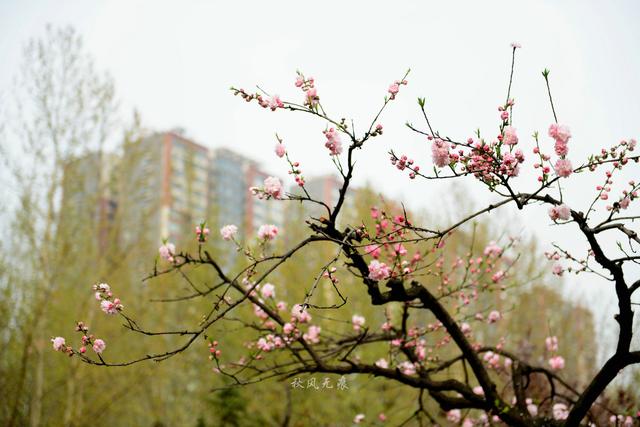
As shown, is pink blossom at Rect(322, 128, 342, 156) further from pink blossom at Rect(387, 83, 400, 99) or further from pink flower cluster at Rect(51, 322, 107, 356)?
pink flower cluster at Rect(51, 322, 107, 356)

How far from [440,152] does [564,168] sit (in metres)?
0.54

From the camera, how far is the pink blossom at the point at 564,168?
9.13ft

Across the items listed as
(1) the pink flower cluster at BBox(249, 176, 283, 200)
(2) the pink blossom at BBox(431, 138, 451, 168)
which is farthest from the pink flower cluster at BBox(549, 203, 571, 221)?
(1) the pink flower cluster at BBox(249, 176, 283, 200)

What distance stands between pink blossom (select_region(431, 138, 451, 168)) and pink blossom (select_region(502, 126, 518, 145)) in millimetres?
257

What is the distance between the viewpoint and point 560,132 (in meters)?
2.83

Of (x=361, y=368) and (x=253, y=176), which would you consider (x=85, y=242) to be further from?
(x=253, y=176)

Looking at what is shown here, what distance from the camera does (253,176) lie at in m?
50.7

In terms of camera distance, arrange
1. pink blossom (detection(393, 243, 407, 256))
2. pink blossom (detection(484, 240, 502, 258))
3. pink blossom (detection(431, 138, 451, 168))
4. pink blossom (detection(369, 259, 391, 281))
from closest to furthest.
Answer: pink blossom (detection(431, 138, 451, 168)) → pink blossom (detection(369, 259, 391, 281)) → pink blossom (detection(393, 243, 407, 256)) → pink blossom (detection(484, 240, 502, 258))

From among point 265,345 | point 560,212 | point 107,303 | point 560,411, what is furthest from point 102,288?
point 560,411

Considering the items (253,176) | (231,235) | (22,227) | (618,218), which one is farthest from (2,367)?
(253,176)

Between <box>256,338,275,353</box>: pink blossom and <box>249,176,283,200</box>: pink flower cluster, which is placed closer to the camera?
<box>249,176,283,200</box>: pink flower cluster

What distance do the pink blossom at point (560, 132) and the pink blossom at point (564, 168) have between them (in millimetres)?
112

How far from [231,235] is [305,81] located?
1309 millimetres

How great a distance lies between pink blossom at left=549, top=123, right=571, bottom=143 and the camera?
283 centimetres
